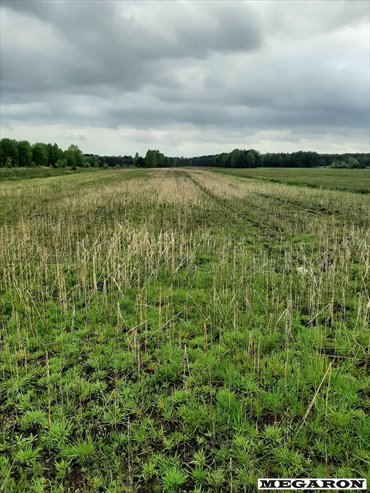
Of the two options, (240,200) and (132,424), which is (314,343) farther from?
(240,200)

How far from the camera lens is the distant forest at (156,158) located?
316 ft

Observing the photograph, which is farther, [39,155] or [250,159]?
[250,159]

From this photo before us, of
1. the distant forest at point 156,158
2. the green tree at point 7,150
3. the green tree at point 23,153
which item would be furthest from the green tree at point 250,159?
the green tree at point 7,150

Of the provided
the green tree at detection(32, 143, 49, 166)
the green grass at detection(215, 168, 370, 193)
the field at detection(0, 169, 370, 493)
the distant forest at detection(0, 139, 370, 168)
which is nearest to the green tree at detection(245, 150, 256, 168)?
the distant forest at detection(0, 139, 370, 168)

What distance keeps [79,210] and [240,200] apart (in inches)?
478

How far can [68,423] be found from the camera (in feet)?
14.1

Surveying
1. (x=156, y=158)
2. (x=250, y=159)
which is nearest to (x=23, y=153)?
(x=156, y=158)

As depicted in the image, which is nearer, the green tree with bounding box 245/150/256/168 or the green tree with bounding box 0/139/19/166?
the green tree with bounding box 0/139/19/166

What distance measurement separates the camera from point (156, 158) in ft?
556

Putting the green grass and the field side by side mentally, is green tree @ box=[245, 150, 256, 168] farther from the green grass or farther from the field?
the field

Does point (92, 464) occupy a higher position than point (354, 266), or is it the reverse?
point (354, 266)

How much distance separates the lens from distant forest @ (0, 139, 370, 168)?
96.4 meters

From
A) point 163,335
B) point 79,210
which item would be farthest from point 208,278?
point 79,210

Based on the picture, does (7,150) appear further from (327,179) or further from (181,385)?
(181,385)
